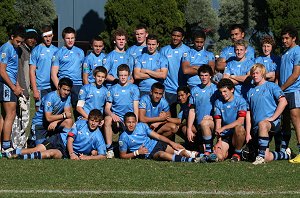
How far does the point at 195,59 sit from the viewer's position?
40.2 ft

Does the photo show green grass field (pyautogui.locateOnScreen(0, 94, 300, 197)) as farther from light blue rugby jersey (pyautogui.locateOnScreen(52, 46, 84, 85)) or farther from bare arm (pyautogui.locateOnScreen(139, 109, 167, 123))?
light blue rugby jersey (pyautogui.locateOnScreen(52, 46, 84, 85))

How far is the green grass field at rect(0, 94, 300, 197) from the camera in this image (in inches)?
334

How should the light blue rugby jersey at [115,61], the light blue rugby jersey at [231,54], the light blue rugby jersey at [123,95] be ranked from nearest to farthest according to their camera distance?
the light blue rugby jersey at [123,95] < the light blue rugby jersey at [231,54] < the light blue rugby jersey at [115,61]

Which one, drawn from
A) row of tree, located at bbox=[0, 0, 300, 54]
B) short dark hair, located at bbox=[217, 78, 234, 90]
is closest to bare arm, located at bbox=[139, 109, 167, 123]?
short dark hair, located at bbox=[217, 78, 234, 90]

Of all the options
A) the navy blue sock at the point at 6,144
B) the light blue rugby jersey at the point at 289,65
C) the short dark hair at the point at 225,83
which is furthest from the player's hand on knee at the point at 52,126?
the light blue rugby jersey at the point at 289,65

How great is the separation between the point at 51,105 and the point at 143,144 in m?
1.67

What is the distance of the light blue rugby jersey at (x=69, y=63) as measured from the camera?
12.3 metres

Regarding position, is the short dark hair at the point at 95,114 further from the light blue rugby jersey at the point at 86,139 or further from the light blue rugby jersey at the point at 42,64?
the light blue rugby jersey at the point at 42,64

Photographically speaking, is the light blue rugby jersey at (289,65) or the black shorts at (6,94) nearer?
the light blue rugby jersey at (289,65)

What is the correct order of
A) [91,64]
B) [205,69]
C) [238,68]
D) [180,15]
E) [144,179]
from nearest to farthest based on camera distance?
[144,179]
[205,69]
[238,68]
[91,64]
[180,15]

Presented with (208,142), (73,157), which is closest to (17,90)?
(73,157)

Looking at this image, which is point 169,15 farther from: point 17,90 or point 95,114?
point 95,114

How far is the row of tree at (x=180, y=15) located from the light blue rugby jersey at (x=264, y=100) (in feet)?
61.8

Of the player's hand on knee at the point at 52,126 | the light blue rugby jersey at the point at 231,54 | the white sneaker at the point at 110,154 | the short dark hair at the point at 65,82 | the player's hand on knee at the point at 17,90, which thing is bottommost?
the white sneaker at the point at 110,154
